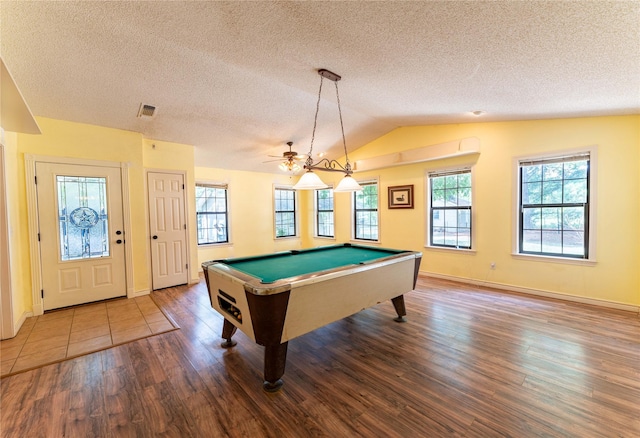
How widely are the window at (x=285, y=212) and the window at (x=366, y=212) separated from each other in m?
1.84

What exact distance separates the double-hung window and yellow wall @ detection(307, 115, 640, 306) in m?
2.36

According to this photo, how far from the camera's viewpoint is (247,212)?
6262 mm

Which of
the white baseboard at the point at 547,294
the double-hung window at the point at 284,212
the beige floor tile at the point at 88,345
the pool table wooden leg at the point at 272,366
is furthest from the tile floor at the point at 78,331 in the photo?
the white baseboard at the point at 547,294

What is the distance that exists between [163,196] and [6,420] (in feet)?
10.8

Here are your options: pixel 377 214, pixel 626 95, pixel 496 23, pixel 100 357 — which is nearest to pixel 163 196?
pixel 100 357

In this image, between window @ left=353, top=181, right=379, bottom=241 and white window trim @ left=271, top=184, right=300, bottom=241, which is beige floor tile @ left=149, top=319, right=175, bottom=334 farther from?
window @ left=353, top=181, right=379, bottom=241

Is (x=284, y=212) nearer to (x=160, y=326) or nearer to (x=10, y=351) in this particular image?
(x=160, y=326)

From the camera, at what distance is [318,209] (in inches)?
281

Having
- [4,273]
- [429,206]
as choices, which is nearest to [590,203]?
[429,206]

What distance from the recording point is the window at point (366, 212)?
5863 mm

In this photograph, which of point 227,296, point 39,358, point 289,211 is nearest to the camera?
point 227,296

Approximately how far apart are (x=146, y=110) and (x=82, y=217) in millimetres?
1729

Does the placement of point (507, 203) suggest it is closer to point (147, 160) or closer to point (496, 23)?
point (496, 23)

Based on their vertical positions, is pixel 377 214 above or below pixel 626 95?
below
